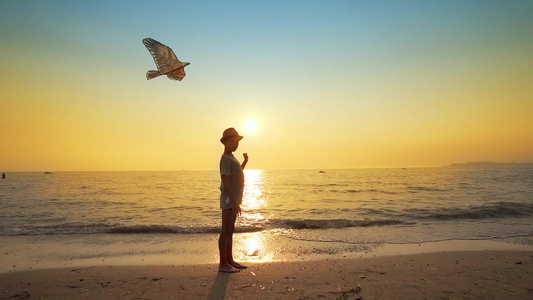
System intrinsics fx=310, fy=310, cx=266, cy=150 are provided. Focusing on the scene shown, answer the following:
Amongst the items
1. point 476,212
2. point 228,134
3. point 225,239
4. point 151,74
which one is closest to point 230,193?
point 225,239

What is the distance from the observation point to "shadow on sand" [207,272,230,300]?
14.4 feet

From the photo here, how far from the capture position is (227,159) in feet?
17.6

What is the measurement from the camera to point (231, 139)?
5551mm

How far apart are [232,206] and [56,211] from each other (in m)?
15.2

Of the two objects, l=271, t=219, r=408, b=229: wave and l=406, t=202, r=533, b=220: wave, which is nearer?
l=271, t=219, r=408, b=229: wave

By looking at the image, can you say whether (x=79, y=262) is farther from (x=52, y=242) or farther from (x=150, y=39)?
(x=150, y=39)

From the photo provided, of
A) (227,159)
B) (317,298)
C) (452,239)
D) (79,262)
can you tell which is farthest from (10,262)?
(452,239)

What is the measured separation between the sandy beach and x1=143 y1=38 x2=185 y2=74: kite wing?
137 inches

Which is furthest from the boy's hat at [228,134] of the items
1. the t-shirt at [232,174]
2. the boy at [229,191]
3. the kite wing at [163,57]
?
the kite wing at [163,57]

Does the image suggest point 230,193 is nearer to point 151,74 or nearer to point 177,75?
point 177,75

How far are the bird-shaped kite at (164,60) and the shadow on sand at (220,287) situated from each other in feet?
11.0

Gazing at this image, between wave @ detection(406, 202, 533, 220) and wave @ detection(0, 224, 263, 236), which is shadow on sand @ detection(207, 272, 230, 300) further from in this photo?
wave @ detection(406, 202, 533, 220)

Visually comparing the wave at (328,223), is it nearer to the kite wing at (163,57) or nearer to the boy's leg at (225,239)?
the boy's leg at (225,239)

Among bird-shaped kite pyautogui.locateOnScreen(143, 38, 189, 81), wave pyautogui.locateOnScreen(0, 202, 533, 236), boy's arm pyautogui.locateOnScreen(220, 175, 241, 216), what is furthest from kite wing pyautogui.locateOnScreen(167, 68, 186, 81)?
wave pyautogui.locateOnScreen(0, 202, 533, 236)
